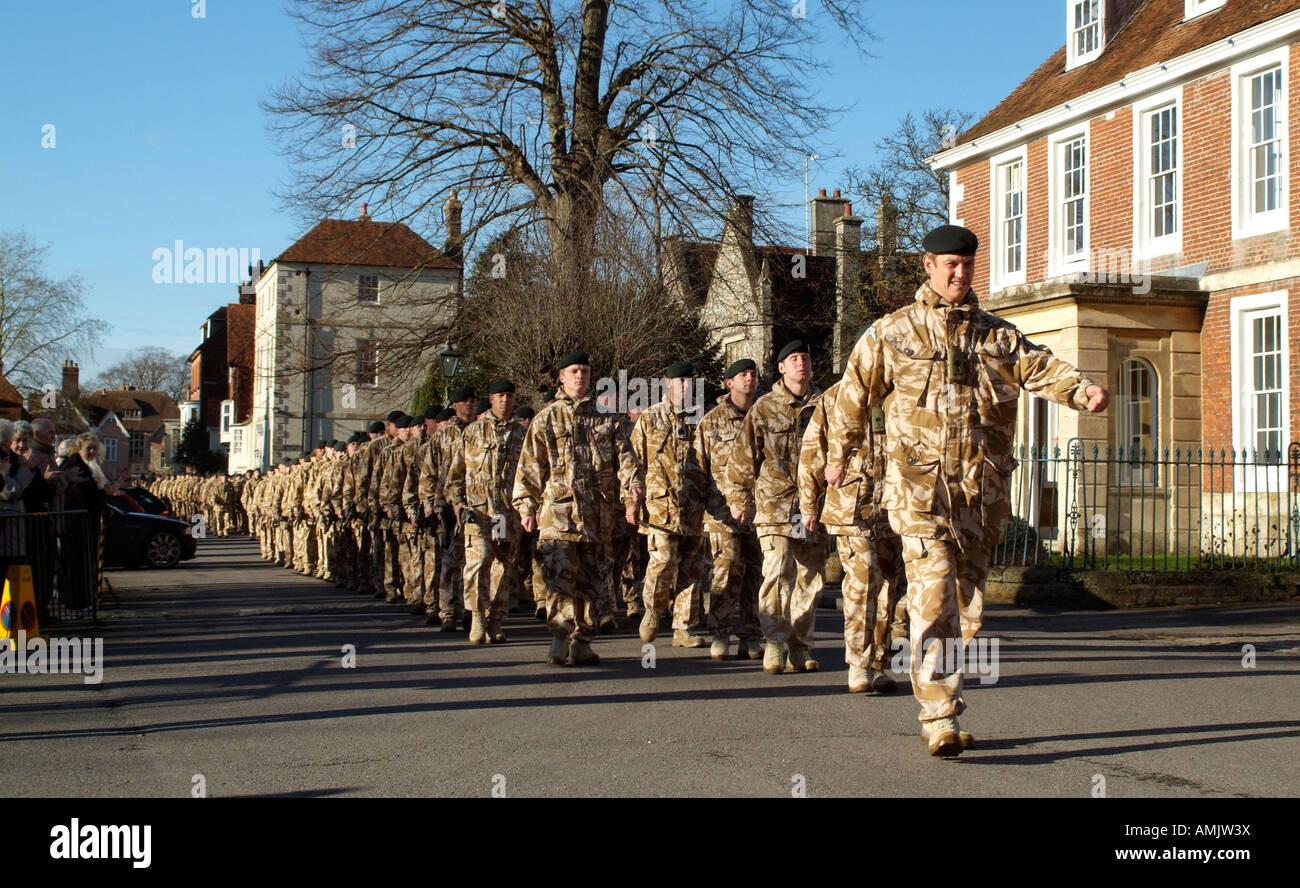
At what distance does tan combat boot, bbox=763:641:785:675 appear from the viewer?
9.07m

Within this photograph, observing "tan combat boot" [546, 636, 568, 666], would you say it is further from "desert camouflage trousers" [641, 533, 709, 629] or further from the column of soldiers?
"desert camouflage trousers" [641, 533, 709, 629]

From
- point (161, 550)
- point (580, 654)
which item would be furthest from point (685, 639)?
point (161, 550)

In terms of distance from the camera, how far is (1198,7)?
21.7 meters

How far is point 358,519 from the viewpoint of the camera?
1822 cm

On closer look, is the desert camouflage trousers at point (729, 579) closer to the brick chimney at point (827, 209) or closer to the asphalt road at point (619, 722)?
the asphalt road at point (619, 722)

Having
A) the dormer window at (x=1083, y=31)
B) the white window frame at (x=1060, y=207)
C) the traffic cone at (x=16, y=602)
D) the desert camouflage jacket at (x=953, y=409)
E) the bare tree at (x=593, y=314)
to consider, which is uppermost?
the dormer window at (x=1083, y=31)

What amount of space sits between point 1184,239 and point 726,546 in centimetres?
1364

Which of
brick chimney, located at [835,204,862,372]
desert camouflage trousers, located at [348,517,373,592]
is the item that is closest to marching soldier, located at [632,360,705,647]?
desert camouflage trousers, located at [348,517,373,592]

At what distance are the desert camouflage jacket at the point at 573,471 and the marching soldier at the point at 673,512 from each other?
691mm

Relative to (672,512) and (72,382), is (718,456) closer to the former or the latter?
(672,512)

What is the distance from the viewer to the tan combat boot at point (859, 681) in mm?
8203

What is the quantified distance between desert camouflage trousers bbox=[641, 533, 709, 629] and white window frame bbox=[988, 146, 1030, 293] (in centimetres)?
1535

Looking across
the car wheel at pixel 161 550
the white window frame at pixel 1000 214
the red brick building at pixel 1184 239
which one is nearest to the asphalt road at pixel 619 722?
the red brick building at pixel 1184 239
